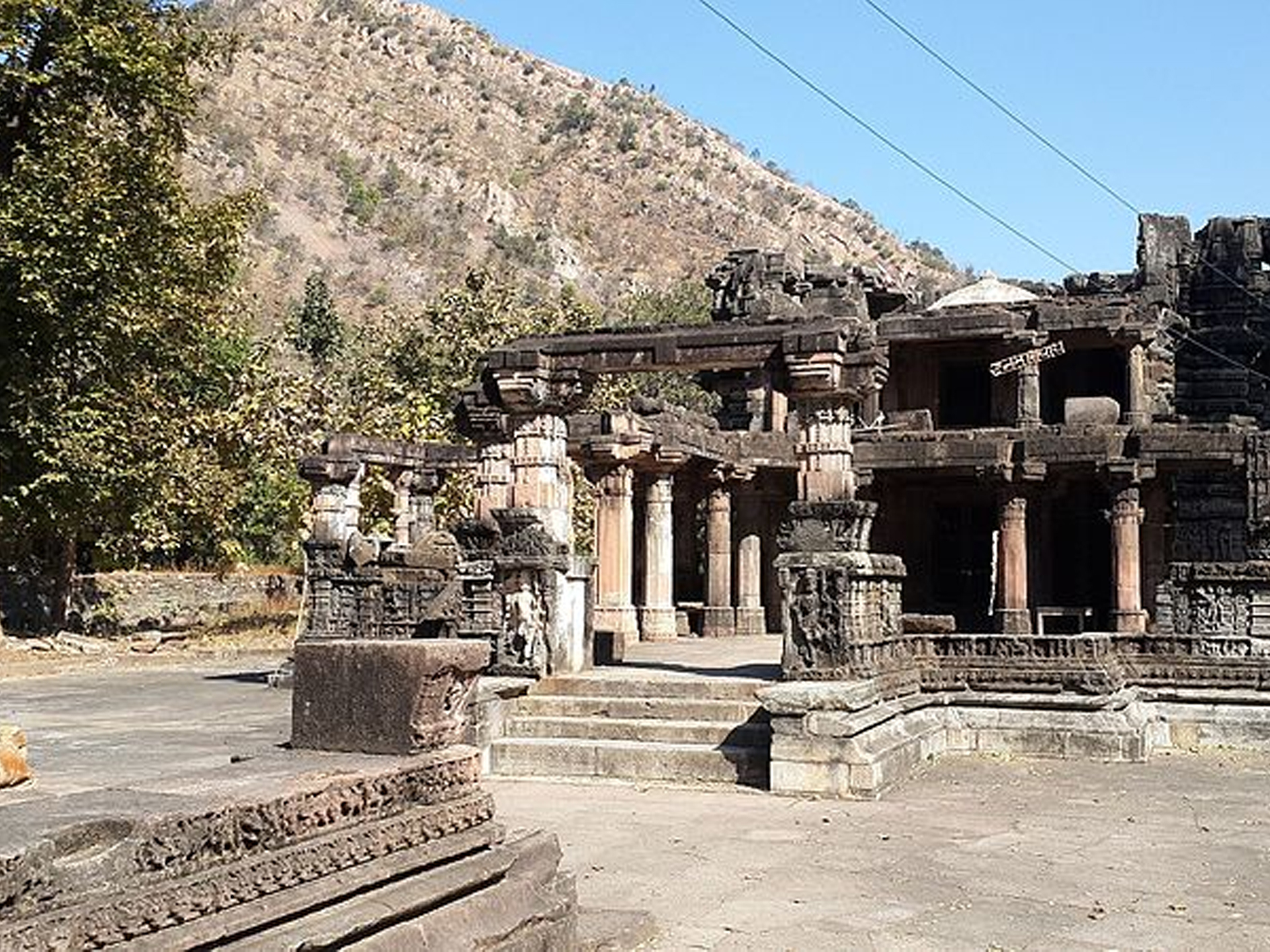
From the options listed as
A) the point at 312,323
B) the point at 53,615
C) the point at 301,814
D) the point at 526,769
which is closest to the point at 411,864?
the point at 301,814

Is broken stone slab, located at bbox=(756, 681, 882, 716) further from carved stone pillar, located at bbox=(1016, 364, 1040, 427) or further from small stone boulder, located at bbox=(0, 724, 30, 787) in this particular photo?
carved stone pillar, located at bbox=(1016, 364, 1040, 427)

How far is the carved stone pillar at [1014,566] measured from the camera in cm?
2528

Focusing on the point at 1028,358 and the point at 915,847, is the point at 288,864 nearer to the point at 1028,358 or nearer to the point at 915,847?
the point at 915,847

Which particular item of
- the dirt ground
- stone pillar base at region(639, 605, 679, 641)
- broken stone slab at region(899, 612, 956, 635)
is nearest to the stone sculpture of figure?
broken stone slab at region(899, 612, 956, 635)

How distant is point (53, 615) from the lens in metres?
26.8

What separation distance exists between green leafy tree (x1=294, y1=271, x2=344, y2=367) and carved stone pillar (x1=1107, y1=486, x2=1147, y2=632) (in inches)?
1436

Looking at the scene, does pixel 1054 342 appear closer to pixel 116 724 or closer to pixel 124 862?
pixel 116 724

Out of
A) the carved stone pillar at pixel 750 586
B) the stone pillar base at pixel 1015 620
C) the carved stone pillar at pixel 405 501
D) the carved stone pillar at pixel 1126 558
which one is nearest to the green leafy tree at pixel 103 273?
the carved stone pillar at pixel 405 501

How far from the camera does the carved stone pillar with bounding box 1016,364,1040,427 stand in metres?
27.7

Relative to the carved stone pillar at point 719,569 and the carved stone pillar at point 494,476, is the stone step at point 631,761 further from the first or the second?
the carved stone pillar at point 719,569

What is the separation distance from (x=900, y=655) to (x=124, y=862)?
9.79m

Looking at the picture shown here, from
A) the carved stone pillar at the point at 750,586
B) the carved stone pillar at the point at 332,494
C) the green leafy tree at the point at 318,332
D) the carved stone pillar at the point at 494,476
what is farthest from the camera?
the green leafy tree at the point at 318,332

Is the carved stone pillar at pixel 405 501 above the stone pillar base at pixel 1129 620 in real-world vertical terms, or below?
above

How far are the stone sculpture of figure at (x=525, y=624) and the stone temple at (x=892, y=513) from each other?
3cm
